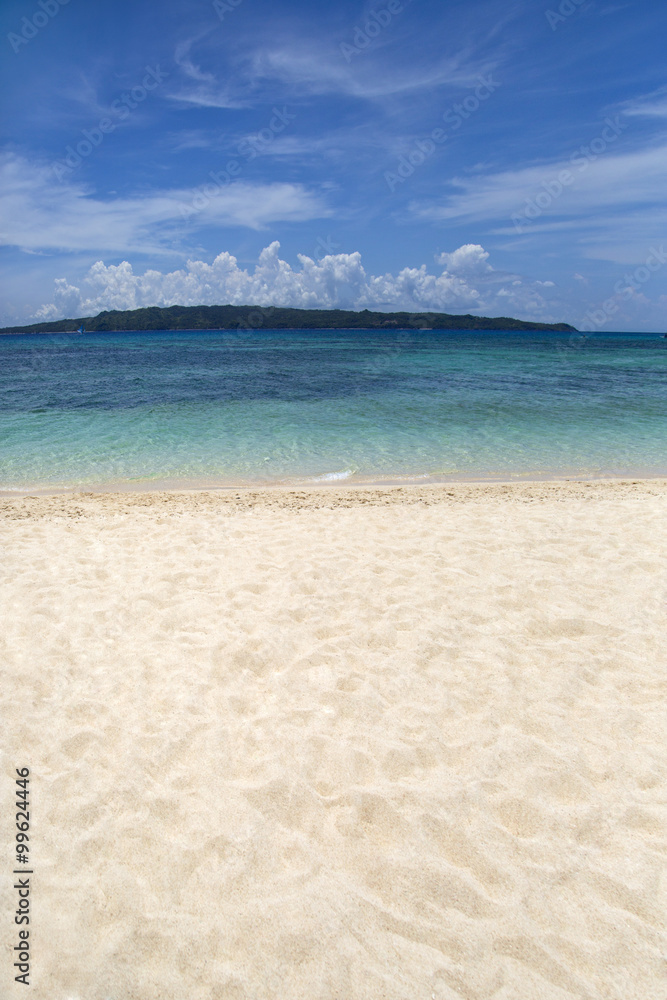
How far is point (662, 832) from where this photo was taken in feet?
10.2

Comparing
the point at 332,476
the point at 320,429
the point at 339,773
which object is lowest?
the point at 339,773

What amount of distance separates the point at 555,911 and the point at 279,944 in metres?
1.46

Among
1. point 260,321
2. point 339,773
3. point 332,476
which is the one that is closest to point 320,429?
point 332,476

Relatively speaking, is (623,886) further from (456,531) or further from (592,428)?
(592,428)

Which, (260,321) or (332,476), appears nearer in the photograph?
(332,476)

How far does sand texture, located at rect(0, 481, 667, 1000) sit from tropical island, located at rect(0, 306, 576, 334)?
127030 millimetres

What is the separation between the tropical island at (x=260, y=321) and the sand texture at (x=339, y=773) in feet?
417

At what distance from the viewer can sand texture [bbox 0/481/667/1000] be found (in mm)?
2539

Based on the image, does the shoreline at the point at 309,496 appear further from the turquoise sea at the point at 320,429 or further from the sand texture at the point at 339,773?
the sand texture at the point at 339,773

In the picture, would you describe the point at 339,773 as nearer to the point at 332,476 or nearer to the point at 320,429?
the point at 332,476

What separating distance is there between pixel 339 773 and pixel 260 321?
155 meters

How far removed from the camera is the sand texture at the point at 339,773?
254 cm

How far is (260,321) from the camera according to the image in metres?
148

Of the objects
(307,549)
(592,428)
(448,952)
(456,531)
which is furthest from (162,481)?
(592,428)
